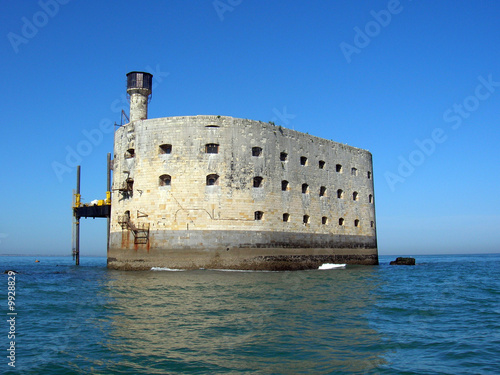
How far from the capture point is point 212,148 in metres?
23.3

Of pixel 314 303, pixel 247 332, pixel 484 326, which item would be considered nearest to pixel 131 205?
pixel 314 303

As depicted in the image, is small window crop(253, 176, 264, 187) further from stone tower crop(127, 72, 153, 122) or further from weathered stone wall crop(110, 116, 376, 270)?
stone tower crop(127, 72, 153, 122)

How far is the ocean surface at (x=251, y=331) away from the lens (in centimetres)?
703

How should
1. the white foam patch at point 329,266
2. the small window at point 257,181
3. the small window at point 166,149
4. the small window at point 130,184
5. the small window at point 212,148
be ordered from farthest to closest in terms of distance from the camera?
the white foam patch at point 329,266, the small window at point 257,181, the small window at point 130,184, the small window at point 166,149, the small window at point 212,148

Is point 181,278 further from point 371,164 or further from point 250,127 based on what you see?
point 371,164

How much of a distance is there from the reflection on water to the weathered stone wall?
6.49 metres

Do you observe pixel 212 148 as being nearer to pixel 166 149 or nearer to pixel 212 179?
pixel 212 179

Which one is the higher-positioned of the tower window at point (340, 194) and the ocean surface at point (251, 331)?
the tower window at point (340, 194)

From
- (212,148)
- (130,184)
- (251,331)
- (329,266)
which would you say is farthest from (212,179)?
(251,331)

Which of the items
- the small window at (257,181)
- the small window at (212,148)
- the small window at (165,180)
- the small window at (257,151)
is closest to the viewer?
the small window at (165,180)

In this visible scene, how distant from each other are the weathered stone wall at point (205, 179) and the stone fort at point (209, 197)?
0.05 metres

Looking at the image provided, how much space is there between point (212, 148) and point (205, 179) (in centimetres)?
168

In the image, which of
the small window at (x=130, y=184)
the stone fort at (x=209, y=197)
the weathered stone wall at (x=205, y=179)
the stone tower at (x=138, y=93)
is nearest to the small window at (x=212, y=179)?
the stone fort at (x=209, y=197)

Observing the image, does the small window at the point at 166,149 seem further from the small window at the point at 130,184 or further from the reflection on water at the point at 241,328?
the reflection on water at the point at 241,328
